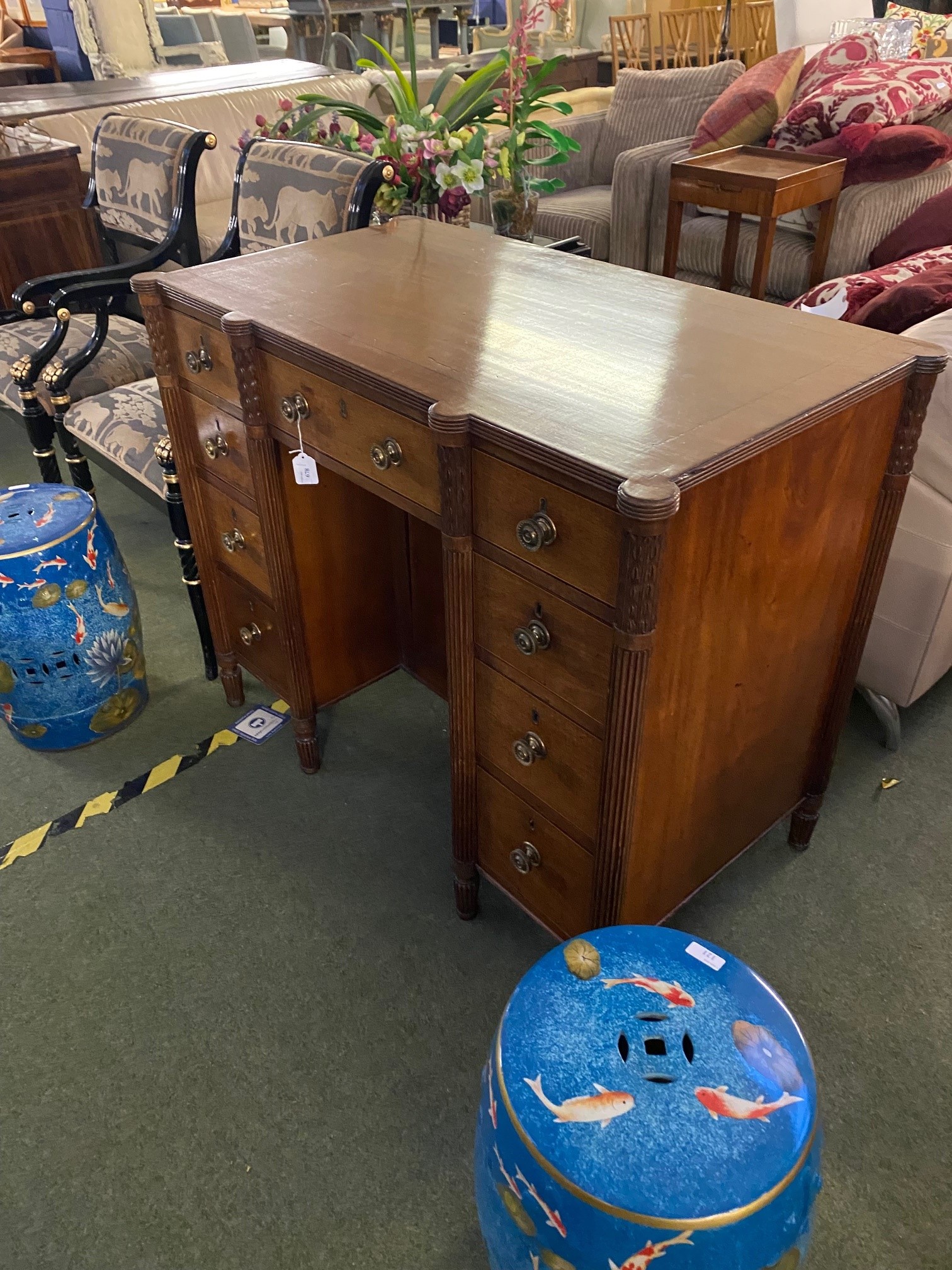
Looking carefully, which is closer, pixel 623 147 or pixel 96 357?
pixel 96 357

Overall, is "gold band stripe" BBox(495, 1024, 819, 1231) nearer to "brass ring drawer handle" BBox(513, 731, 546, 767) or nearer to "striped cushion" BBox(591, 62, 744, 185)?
"brass ring drawer handle" BBox(513, 731, 546, 767)

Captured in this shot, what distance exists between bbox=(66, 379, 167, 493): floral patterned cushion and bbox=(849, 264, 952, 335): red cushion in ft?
4.28

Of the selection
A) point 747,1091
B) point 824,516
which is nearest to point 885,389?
point 824,516

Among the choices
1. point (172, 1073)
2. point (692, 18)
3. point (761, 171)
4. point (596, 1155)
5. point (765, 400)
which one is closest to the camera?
point (596, 1155)

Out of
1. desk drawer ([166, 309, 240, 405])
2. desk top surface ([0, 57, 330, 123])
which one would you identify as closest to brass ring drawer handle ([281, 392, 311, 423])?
desk drawer ([166, 309, 240, 405])

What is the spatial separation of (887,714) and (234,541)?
1221 mm

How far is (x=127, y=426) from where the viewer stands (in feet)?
6.00

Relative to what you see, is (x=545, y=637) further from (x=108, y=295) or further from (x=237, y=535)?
(x=108, y=295)

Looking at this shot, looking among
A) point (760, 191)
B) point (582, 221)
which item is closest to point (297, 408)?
point (760, 191)

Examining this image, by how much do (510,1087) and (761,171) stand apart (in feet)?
9.31

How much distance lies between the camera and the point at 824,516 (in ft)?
3.40

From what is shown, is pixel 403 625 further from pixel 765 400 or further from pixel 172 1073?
pixel 765 400

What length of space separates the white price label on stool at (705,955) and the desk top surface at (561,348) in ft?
1.48

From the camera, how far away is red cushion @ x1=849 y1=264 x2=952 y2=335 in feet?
4.75
